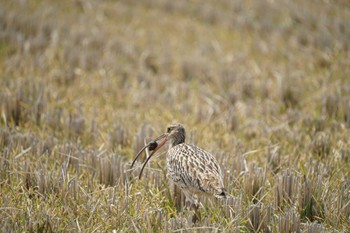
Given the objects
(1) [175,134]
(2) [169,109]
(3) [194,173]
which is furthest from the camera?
(2) [169,109]

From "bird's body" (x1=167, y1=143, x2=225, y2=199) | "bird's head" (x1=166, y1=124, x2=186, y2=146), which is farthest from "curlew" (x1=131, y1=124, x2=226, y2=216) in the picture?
"bird's head" (x1=166, y1=124, x2=186, y2=146)

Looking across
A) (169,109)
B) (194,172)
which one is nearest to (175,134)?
(194,172)

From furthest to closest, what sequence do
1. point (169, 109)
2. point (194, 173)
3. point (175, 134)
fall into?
point (169, 109)
point (175, 134)
point (194, 173)

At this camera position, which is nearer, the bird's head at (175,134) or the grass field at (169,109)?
the grass field at (169,109)

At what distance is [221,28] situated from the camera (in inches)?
513

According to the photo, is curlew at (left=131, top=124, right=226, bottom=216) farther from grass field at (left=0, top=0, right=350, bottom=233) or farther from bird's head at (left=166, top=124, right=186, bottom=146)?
bird's head at (left=166, top=124, right=186, bottom=146)

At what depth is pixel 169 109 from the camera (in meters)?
8.38

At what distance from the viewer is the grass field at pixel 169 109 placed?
469 centimetres

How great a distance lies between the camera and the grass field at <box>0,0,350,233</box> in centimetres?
469

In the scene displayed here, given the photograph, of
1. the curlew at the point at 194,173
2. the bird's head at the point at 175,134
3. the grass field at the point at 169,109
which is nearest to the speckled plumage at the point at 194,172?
the curlew at the point at 194,173

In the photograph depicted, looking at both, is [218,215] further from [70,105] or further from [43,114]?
[70,105]

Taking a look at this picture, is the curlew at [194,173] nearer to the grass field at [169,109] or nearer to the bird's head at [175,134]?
the grass field at [169,109]

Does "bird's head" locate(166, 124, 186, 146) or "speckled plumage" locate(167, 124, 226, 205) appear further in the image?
"bird's head" locate(166, 124, 186, 146)

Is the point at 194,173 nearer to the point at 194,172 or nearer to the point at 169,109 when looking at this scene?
the point at 194,172
